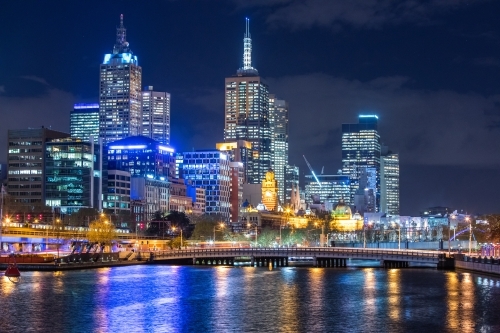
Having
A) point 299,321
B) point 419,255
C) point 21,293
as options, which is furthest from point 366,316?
point 419,255

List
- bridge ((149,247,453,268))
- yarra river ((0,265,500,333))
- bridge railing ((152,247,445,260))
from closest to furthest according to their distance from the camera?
yarra river ((0,265,500,333)) < bridge ((149,247,453,268)) < bridge railing ((152,247,445,260))

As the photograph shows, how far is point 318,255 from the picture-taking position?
592 ft

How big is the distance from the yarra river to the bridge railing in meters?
29.2

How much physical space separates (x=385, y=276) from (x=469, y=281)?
20.5 metres

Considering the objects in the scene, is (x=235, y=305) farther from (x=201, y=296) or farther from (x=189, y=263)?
(x=189, y=263)

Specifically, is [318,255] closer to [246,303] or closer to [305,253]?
[305,253]

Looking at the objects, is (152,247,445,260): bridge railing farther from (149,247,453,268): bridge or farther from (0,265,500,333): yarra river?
(0,265,500,333): yarra river

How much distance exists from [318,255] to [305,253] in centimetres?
283

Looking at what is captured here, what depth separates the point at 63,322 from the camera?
82.8 m

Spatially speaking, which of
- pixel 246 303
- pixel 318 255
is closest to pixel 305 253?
pixel 318 255

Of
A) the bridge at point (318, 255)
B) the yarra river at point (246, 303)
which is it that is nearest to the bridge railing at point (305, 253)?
the bridge at point (318, 255)

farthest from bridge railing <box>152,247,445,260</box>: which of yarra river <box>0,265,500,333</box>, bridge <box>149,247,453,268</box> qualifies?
yarra river <box>0,265,500,333</box>

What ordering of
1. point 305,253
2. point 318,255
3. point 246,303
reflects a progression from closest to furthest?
point 246,303, point 318,255, point 305,253

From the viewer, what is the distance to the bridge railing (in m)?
174
